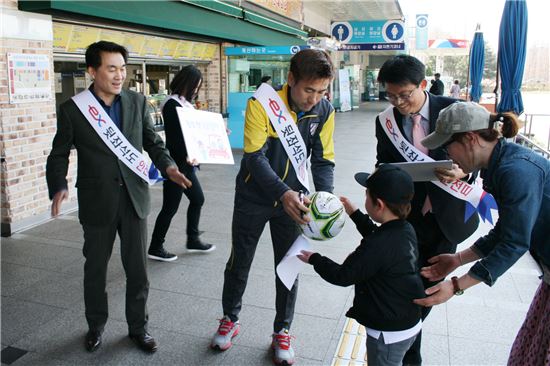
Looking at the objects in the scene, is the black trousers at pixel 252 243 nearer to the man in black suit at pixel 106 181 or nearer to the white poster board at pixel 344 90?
the man in black suit at pixel 106 181

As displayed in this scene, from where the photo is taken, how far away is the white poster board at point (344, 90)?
73.2 ft

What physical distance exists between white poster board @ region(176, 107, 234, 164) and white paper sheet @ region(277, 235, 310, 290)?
127 cm

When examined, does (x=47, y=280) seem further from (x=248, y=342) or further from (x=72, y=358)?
(x=248, y=342)

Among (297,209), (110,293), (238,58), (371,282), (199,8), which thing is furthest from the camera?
(238,58)

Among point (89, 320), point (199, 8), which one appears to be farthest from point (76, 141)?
point (199, 8)

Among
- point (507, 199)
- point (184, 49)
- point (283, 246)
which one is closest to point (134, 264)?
point (283, 246)

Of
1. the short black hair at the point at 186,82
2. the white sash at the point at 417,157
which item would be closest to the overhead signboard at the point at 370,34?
the short black hair at the point at 186,82

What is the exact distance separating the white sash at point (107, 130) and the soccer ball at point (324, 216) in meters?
1.28

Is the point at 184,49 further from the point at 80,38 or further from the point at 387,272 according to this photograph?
the point at 387,272

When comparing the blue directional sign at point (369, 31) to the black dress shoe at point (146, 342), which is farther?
the blue directional sign at point (369, 31)

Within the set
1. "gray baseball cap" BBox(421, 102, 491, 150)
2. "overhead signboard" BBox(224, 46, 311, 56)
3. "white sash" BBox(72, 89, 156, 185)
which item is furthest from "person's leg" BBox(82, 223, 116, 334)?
"overhead signboard" BBox(224, 46, 311, 56)

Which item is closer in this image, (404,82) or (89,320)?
(404,82)

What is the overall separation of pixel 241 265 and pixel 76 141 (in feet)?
4.26

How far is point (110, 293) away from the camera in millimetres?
4043
